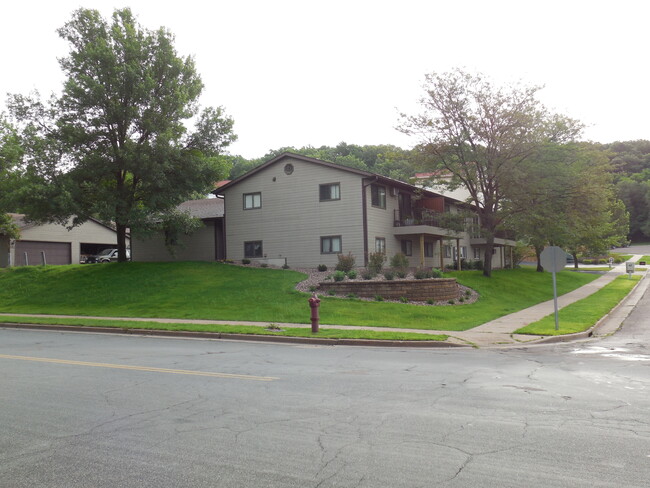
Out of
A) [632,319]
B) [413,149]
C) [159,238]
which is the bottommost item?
[632,319]

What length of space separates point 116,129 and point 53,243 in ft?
60.8

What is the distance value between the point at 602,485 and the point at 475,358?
23.5 feet

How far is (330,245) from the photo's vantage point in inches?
1296

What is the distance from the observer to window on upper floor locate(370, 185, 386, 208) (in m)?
32.9

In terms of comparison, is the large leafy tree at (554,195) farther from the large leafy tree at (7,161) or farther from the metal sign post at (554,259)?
the large leafy tree at (7,161)

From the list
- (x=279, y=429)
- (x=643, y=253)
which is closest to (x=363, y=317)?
(x=279, y=429)

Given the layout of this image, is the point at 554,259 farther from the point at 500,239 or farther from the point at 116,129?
the point at 500,239

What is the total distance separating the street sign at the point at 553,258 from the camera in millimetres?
15601

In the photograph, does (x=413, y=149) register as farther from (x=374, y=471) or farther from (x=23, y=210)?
(x=374, y=471)

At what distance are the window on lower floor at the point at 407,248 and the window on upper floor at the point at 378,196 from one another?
3845mm

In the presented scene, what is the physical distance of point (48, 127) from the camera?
104 feet

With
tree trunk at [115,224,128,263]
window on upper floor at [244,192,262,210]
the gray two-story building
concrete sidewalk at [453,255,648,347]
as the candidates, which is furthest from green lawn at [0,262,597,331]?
window on upper floor at [244,192,262,210]

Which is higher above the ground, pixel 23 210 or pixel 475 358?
pixel 23 210

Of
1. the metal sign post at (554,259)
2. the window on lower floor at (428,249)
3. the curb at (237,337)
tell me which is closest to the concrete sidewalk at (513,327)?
the curb at (237,337)
